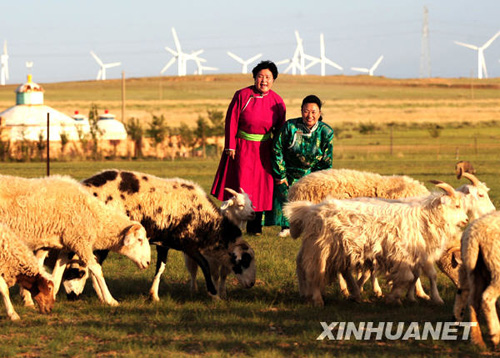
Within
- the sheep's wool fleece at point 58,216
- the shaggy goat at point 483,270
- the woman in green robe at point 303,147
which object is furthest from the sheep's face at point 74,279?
the shaggy goat at point 483,270

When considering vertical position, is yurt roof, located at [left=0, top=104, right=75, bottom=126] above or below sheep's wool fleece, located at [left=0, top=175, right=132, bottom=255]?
above

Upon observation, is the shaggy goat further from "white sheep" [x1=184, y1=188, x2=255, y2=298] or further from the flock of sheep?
"white sheep" [x1=184, y1=188, x2=255, y2=298]

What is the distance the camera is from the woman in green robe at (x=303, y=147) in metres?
10.4

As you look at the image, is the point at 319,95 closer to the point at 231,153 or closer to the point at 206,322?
the point at 231,153

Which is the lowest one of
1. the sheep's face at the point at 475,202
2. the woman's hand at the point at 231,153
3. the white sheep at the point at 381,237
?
the white sheep at the point at 381,237

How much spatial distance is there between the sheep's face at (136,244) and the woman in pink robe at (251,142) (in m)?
2.89

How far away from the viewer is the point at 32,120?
46750 mm

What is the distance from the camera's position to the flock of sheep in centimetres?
779

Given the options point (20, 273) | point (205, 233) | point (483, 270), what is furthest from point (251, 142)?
point (483, 270)

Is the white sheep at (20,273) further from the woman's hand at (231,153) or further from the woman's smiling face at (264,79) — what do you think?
the woman's smiling face at (264,79)

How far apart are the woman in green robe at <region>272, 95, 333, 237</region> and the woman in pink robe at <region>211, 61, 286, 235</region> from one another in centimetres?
31

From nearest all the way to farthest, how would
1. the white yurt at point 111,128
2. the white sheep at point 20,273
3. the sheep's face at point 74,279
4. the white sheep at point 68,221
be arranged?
the white sheep at point 20,273 < the white sheep at point 68,221 < the sheep's face at point 74,279 < the white yurt at point 111,128

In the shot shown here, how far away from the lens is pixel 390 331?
6.95 m

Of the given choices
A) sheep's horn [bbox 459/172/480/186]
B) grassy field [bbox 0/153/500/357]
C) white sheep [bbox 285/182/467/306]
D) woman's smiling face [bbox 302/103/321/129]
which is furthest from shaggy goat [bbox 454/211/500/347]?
woman's smiling face [bbox 302/103/321/129]
